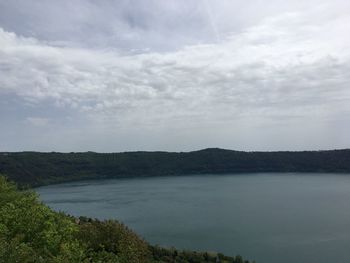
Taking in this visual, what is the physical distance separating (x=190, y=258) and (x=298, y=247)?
72.3ft

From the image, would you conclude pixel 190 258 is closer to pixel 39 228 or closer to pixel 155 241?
pixel 155 241

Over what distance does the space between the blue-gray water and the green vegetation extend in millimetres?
39371

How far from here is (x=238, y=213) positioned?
111m

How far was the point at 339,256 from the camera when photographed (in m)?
65.7

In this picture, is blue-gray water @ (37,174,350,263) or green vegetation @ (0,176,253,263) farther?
blue-gray water @ (37,174,350,263)

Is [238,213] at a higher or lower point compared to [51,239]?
lower

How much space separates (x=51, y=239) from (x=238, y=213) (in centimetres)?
9159

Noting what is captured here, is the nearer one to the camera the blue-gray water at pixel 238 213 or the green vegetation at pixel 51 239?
the green vegetation at pixel 51 239

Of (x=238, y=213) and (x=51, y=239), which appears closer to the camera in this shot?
(x=51, y=239)

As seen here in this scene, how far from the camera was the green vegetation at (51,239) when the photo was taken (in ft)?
59.6

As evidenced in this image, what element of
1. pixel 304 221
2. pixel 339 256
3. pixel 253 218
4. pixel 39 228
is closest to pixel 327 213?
pixel 304 221

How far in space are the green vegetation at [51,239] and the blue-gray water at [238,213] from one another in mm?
39371

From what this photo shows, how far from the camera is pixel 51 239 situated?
23812 millimetres

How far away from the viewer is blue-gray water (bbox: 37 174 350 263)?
72.4m
